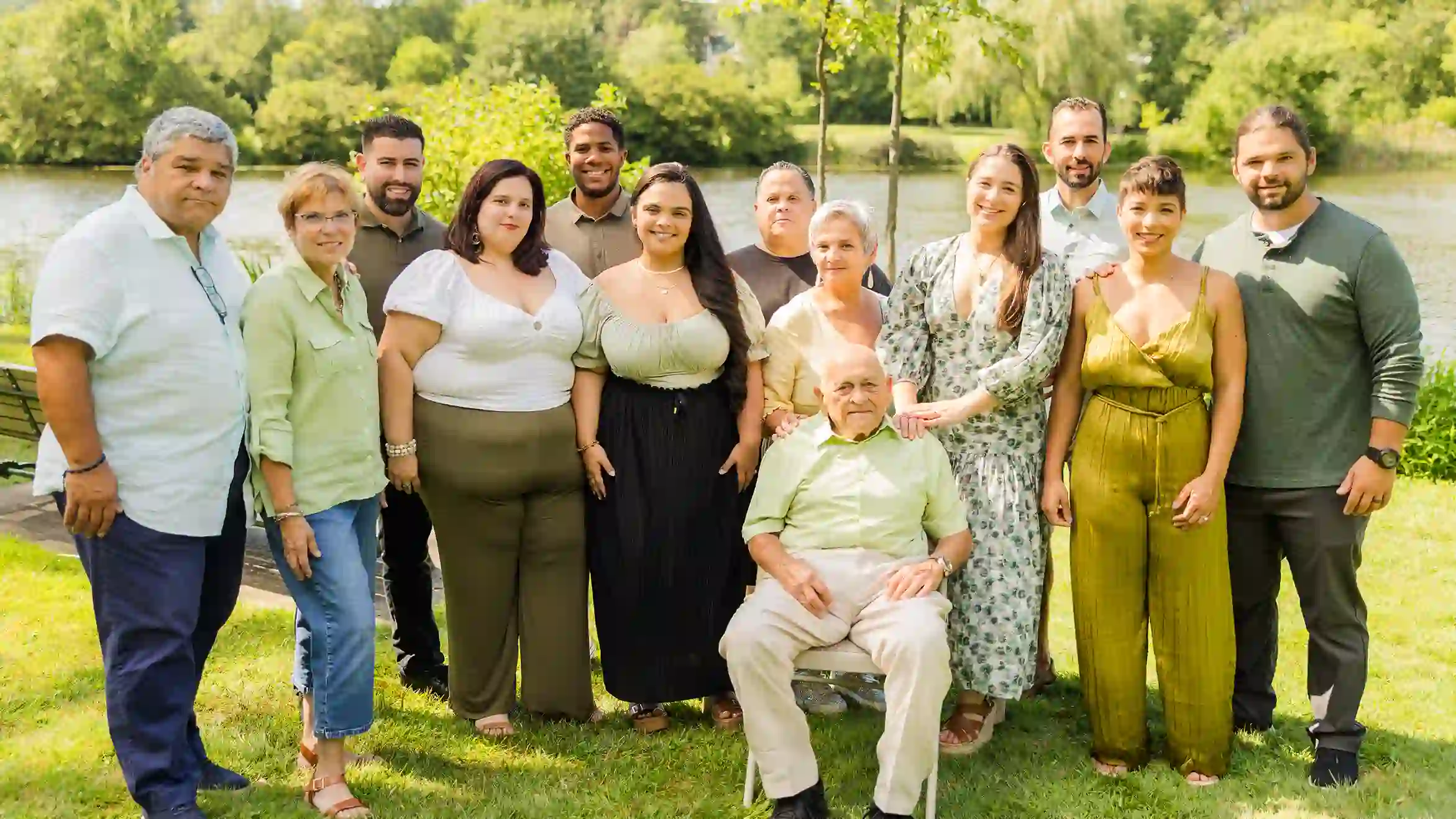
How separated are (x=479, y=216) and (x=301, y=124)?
28128 millimetres

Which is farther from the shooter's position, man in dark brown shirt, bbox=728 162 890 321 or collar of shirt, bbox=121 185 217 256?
man in dark brown shirt, bbox=728 162 890 321

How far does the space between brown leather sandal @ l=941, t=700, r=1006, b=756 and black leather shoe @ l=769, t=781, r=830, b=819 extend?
674 millimetres

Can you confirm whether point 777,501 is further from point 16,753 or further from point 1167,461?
point 16,753

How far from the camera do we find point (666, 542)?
3.96 meters

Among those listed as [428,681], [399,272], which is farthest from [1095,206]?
[428,681]

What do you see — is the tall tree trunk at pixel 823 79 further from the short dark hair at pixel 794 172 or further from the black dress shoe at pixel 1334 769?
the black dress shoe at pixel 1334 769

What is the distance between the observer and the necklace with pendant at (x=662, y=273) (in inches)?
152

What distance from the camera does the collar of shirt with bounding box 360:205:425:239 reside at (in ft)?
14.0

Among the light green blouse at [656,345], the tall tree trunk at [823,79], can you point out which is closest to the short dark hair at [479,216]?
the light green blouse at [656,345]

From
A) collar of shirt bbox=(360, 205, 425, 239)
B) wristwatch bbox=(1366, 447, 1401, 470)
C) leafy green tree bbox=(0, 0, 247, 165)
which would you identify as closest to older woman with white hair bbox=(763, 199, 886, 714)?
collar of shirt bbox=(360, 205, 425, 239)

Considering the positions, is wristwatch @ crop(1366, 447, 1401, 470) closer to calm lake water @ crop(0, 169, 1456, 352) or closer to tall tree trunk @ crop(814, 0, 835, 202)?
tall tree trunk @ crop(814, 0, 835, 202)

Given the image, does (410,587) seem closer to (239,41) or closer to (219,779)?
(219,779)

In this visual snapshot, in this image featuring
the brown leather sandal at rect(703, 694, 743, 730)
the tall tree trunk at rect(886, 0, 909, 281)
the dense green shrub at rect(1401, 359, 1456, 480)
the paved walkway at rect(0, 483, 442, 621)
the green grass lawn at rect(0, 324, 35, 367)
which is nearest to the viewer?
the brown leather sandal at rect(703, 694, 743, 730)

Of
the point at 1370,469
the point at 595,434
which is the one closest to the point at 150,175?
the point at 595,434
